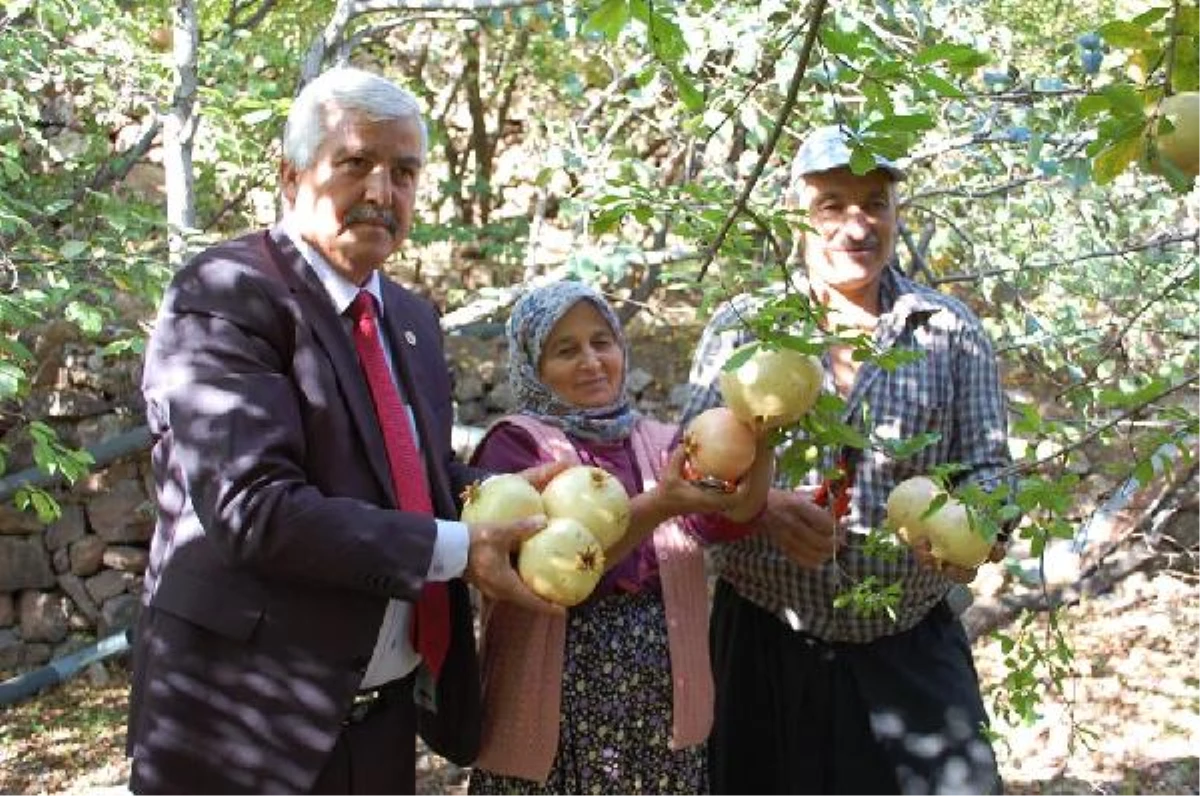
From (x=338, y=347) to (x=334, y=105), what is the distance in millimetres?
391

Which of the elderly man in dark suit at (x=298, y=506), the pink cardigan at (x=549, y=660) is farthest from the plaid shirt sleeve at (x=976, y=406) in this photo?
the elderly man in dark suit at (x=298, y=506)

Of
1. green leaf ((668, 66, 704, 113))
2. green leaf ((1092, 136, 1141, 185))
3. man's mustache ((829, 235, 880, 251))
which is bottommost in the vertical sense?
man's mustache ((829, 235, 880, 251))

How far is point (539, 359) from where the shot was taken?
257 centimetres

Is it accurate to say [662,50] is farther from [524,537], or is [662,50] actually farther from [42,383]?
[42,383]

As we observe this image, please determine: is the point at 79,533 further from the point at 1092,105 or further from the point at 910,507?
the point at 1092,105

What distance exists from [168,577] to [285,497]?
0.29 metres

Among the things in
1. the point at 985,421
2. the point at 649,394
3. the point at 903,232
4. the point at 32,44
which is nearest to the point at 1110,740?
the point at 903,232

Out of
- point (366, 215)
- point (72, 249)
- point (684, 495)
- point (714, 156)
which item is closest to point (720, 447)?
point (684, 495)

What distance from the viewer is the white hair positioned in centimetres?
208

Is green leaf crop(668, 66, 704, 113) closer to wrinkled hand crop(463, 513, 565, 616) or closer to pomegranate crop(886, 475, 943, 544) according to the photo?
wrinkled hand crop(463, 513, 565, 616)

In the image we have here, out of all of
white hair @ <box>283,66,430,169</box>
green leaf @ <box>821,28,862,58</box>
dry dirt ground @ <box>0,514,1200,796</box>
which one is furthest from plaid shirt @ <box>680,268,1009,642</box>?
dry dirt ground @ <box>0,514,1200,796</box>

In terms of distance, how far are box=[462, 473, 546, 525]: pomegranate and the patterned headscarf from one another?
359 mm

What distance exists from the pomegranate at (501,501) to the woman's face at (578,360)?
1.26 ft

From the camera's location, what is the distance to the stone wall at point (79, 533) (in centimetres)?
649
